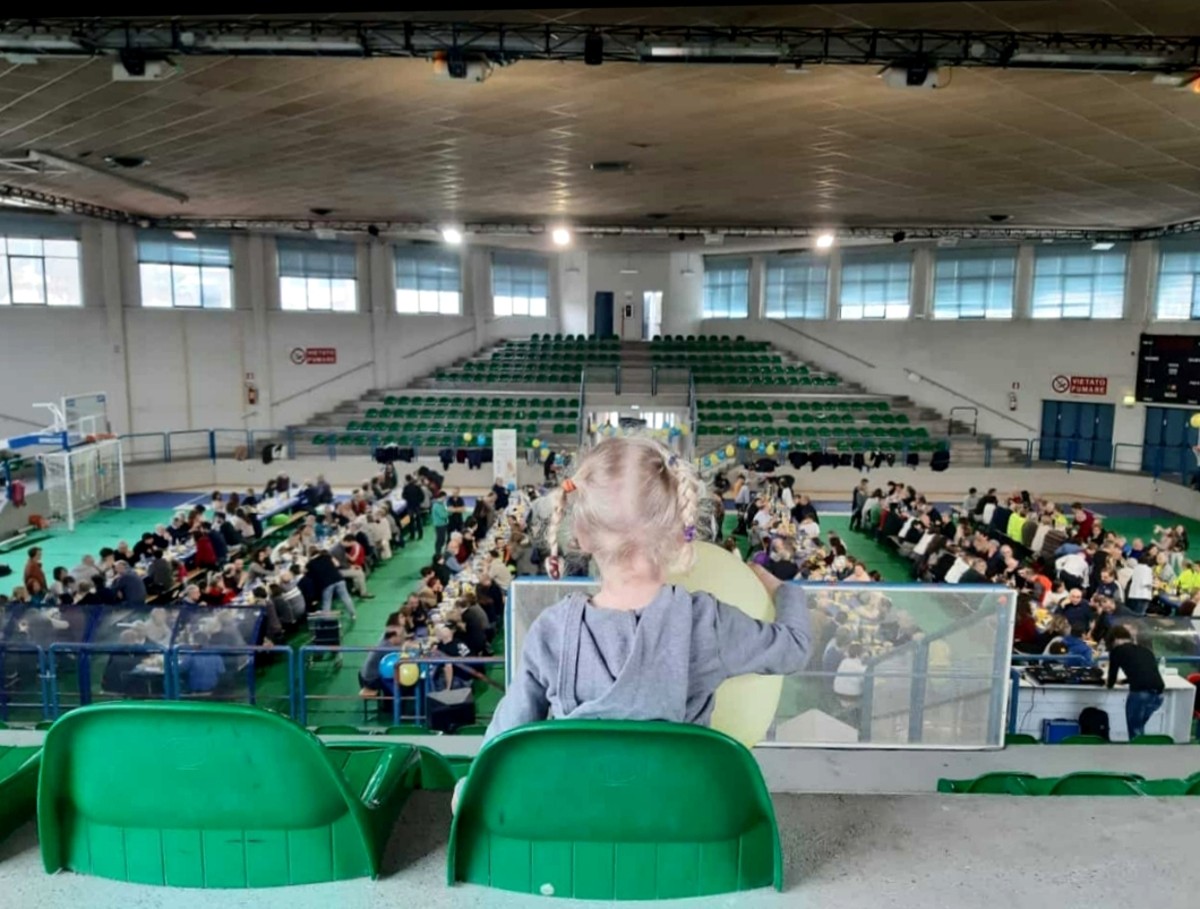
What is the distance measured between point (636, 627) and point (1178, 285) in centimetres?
2330

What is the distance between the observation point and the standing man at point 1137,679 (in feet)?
21.3

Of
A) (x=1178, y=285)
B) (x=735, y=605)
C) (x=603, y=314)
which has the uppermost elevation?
(x=1178, y=285)

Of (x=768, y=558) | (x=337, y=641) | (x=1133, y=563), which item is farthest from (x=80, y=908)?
(x=1133, y=563)

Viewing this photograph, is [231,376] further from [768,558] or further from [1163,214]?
[1163,214]

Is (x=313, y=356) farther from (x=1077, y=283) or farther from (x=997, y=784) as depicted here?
(x=997, y=784)

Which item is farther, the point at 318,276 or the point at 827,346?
the point at 827,346

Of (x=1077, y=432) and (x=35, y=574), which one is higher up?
(x=1077, y=432)

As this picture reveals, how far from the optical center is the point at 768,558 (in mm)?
10961

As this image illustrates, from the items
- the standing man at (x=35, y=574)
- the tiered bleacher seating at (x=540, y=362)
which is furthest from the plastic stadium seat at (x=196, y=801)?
the tiered bleacher seating at (x=540, y=362)

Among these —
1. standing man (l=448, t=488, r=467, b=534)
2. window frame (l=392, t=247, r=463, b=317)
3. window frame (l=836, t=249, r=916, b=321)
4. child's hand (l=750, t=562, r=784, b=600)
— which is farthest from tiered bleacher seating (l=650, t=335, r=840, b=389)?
child's hand (l=750, t=562, r=784, b=600)

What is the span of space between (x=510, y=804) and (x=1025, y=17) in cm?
765

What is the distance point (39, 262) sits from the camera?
62.0 feet

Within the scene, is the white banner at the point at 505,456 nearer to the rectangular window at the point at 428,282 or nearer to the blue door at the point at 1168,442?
the rectangular window at the point at 428,282

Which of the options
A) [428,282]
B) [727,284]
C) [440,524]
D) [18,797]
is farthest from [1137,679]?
[727,284]
